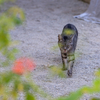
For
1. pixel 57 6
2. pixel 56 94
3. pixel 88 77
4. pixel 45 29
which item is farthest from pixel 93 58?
pixel 57 6

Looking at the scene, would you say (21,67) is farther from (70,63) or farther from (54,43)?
(54,43)

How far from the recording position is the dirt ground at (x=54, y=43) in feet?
11.8

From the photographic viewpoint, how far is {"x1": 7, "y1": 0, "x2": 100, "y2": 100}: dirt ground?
361cm

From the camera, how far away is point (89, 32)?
6293mm

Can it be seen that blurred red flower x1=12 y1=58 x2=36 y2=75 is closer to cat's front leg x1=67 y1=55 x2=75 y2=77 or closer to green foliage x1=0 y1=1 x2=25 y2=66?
green foliage x1=0 y1=1 x2=25 y2=66

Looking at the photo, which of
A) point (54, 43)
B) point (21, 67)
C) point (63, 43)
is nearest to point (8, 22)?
point (21, 67)

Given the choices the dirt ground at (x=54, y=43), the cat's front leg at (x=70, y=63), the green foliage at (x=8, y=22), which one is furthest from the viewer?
the cat's front leg at (x=70, y=63)

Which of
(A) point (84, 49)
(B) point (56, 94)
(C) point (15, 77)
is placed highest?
(C) point (15, 77)

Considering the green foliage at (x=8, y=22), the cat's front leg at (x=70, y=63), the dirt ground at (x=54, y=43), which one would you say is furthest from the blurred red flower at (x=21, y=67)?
the cat's front leg at (x=70, y=63)

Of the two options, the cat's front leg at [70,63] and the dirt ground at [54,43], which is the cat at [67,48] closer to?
the cat's front leg at [70,63]

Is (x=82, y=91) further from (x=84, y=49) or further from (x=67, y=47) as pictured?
(x=84, y=49)

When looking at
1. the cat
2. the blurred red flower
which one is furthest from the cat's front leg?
the blurred red flower

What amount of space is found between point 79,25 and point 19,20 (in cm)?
604

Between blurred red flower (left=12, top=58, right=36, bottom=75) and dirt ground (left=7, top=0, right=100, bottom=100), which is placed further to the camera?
dirt ground (left=7, top=0, right=100, bottom=100)
